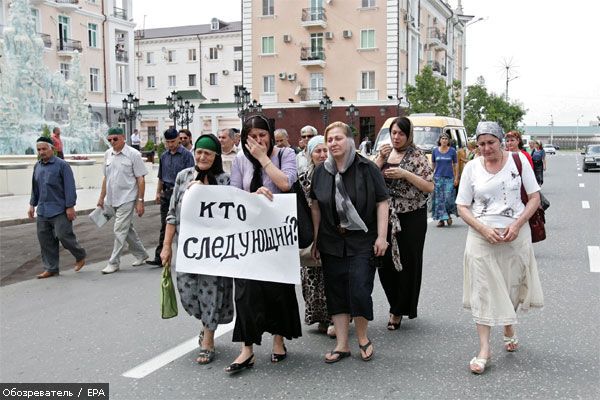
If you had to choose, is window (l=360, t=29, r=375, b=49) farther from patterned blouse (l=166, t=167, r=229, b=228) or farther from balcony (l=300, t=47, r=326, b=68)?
patterned blouse (l=166, t=167, r=229, b=228)

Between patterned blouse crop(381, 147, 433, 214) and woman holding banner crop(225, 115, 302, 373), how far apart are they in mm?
→ 1301

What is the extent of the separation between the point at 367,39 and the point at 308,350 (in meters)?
47.6

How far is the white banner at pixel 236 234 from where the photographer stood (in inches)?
203

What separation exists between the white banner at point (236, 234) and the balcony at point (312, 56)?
47.7m

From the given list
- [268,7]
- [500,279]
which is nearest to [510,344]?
[500,279]

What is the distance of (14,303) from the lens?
25.2ft

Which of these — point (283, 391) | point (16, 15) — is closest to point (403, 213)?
point (283, 391)

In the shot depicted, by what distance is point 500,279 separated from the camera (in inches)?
199

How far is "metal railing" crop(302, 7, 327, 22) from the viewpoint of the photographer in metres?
52.0

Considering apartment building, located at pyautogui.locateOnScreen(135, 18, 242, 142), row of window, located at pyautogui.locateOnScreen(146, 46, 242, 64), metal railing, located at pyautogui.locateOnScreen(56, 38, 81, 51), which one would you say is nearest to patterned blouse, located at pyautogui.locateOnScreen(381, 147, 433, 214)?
metal railing, located at pyautogui.locateOnScreen(56, 38, 81, 51)

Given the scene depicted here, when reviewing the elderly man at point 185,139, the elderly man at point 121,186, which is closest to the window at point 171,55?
the elderly man at point 185,139

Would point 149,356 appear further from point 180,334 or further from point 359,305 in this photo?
point 359,305

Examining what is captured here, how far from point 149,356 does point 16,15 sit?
95.5 ft

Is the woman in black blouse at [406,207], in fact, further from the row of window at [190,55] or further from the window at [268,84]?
the row of window at [190,55]
